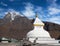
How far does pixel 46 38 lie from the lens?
87.7ft

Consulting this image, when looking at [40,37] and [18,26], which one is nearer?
[40,37]

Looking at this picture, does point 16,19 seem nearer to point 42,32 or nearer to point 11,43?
point 42,32

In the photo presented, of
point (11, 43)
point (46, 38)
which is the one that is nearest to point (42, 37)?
point (46, 38)

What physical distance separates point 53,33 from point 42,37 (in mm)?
47894

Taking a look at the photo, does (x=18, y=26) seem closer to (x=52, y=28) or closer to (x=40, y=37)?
(x=52, y=28)

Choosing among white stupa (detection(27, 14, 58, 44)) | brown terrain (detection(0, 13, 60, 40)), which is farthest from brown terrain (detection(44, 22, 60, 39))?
white stupa (detection(27, 14, 58, 44))

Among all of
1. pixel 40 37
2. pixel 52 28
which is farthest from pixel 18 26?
pixel 40 37

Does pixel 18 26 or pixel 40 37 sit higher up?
pixel 18 26

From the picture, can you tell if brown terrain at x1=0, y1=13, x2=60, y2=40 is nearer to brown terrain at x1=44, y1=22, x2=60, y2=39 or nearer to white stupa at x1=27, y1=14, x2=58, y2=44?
brown terrain at x1=44, y1=22, x2=60, y2=39

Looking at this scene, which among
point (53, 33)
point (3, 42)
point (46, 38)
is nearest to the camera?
point (3, 42)

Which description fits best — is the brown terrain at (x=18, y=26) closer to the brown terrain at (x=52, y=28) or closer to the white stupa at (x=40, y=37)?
the brown terrain at (x=52, y=28)

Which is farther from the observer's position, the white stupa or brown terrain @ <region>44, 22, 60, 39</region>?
brown terrain @ <region>44, 22, 60, 39</region>

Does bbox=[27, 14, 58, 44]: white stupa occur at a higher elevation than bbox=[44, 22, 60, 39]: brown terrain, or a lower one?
lower

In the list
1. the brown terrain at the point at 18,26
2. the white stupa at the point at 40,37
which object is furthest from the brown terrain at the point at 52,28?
the white stupa at the point at 40,37
